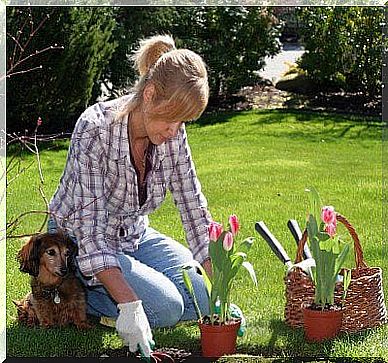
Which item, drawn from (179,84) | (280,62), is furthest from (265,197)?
(280,62)

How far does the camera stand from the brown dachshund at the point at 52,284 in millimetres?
2904

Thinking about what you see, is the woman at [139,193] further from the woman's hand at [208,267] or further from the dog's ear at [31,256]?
the dog's ear at [31,256]

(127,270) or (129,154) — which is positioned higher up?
(129,154)

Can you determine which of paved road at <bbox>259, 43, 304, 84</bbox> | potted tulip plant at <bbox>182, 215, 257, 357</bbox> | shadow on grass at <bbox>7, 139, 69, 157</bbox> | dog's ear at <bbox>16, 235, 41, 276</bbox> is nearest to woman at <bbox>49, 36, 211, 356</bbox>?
dog's ear at <bbox>16, 235, 41, 276</bbox>

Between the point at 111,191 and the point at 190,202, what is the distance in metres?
0.29

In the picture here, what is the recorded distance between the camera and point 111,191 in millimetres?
2947

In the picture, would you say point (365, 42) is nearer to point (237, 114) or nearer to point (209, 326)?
point (237, 114)

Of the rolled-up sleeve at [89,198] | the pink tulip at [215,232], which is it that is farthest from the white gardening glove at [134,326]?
the pink tulip at [215,232]

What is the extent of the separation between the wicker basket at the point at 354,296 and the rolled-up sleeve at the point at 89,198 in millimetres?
640

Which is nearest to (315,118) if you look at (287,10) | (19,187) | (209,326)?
(287,10)

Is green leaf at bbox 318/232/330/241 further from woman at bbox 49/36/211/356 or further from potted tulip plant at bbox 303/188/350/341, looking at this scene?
woman at bbox 49/36/211/356

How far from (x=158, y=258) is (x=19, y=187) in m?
2.65

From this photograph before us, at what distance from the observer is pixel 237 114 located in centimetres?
809

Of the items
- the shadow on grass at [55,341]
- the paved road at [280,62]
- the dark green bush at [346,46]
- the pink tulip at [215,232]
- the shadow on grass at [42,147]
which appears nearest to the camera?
the pink tulip at [215,232]
